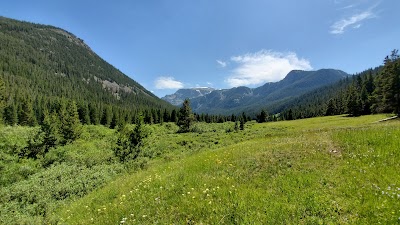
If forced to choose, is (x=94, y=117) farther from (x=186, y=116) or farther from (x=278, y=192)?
(x=278, y=192)

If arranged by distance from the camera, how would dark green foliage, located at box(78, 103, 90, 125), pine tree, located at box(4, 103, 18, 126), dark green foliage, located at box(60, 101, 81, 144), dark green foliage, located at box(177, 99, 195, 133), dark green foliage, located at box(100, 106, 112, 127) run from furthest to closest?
dark green foliage, located at box(100, 106, 112, 127) < dark green foliage, located at box(78, 103, 90, 125) < pine tree, located at box(4, 103, 18, 126) < dark green foliage, located at box(177, 99, 195, 133) < dark green foliage, located at box(60, 101, 81, 144)

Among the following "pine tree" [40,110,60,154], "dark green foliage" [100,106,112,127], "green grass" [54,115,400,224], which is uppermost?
"dark green foliage" [100,106,112,127]

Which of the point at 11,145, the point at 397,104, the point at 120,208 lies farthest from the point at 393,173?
the point at 397,104

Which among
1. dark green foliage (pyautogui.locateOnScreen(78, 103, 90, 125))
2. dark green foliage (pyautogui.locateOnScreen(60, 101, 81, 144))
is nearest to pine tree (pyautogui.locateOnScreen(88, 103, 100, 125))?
dark green foliage (pyautogui.locateOnScreen(78, 103, 90, 125))

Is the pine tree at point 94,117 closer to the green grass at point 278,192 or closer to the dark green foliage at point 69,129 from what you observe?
the dark green foliage at point 69,129

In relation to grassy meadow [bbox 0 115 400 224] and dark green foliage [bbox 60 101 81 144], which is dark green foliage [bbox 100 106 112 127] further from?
grassy meadow [bbox 0 115 400 224]

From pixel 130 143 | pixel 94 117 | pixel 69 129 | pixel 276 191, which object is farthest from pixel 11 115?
pixel 276 191

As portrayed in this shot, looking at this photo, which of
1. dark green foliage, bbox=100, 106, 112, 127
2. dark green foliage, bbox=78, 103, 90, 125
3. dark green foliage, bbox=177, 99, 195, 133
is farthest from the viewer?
dark green foliage, bbox=100, 106, 112, 127

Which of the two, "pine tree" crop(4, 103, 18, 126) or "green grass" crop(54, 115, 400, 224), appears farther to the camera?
"pine tree" crop(4, 103, 18, 126)

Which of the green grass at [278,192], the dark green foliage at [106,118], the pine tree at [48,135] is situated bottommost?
the green grass at [278,192]

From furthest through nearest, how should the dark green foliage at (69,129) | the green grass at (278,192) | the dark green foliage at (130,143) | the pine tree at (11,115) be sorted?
the pine tree at (11,115), the dark green foliage at (69,129), the dark green foliage at (130,143), the green grass at (278,192)

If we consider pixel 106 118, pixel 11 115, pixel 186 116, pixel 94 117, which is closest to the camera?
pixel 186 116

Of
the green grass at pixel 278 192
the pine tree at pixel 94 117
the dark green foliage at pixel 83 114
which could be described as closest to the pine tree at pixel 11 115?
the dark green foliage at pixel 83 114

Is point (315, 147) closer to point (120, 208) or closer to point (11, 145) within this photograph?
point (120, 208)
